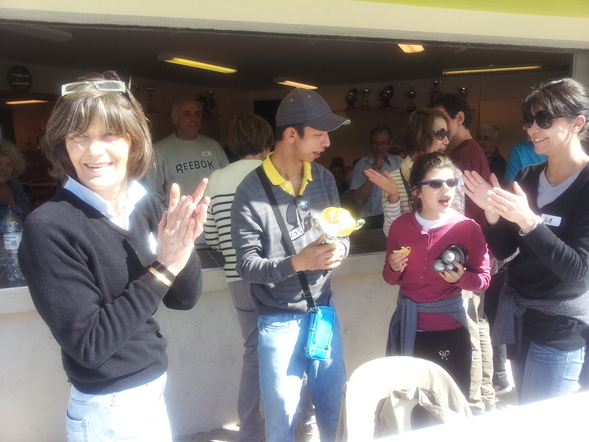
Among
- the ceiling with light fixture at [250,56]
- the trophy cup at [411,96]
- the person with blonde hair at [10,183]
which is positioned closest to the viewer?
the person with blonde hair at [10,183]

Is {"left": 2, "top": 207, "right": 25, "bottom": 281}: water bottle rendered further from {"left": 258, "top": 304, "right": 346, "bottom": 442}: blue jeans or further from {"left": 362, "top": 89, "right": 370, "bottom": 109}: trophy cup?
{"left": 362, "top": 89, "right": 370, "bottom": 109}: trophy cup

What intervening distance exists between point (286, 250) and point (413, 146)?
1109 millimetres

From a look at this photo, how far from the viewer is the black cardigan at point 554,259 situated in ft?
6.16

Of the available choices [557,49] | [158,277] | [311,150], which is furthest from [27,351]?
[557,49]

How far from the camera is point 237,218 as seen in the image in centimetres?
212

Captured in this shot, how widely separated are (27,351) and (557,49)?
3.96 metres

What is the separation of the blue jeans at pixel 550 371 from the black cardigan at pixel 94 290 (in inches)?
64.1

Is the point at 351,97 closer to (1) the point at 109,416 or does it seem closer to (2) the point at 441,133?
(2) the point at 441,133

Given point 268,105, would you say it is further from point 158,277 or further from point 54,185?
point 158,277

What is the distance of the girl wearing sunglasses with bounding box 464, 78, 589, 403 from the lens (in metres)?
1.90

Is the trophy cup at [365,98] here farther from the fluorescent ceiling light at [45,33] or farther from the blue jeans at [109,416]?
the blue jeans at [109,416]

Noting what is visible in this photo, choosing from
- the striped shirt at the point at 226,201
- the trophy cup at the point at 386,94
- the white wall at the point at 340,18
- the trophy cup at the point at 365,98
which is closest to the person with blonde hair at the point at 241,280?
the striped shirt at the point at 226,201

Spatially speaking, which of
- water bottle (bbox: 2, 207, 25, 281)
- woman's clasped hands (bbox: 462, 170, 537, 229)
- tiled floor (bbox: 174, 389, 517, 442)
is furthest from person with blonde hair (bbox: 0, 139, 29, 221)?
woman's clasped hands (bbox: 462, 170, 537, 229)

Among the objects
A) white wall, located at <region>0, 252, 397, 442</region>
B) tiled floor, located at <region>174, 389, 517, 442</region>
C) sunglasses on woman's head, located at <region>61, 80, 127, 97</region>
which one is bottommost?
tiled floor, located at <region>174, 389, 517, 442</region>
